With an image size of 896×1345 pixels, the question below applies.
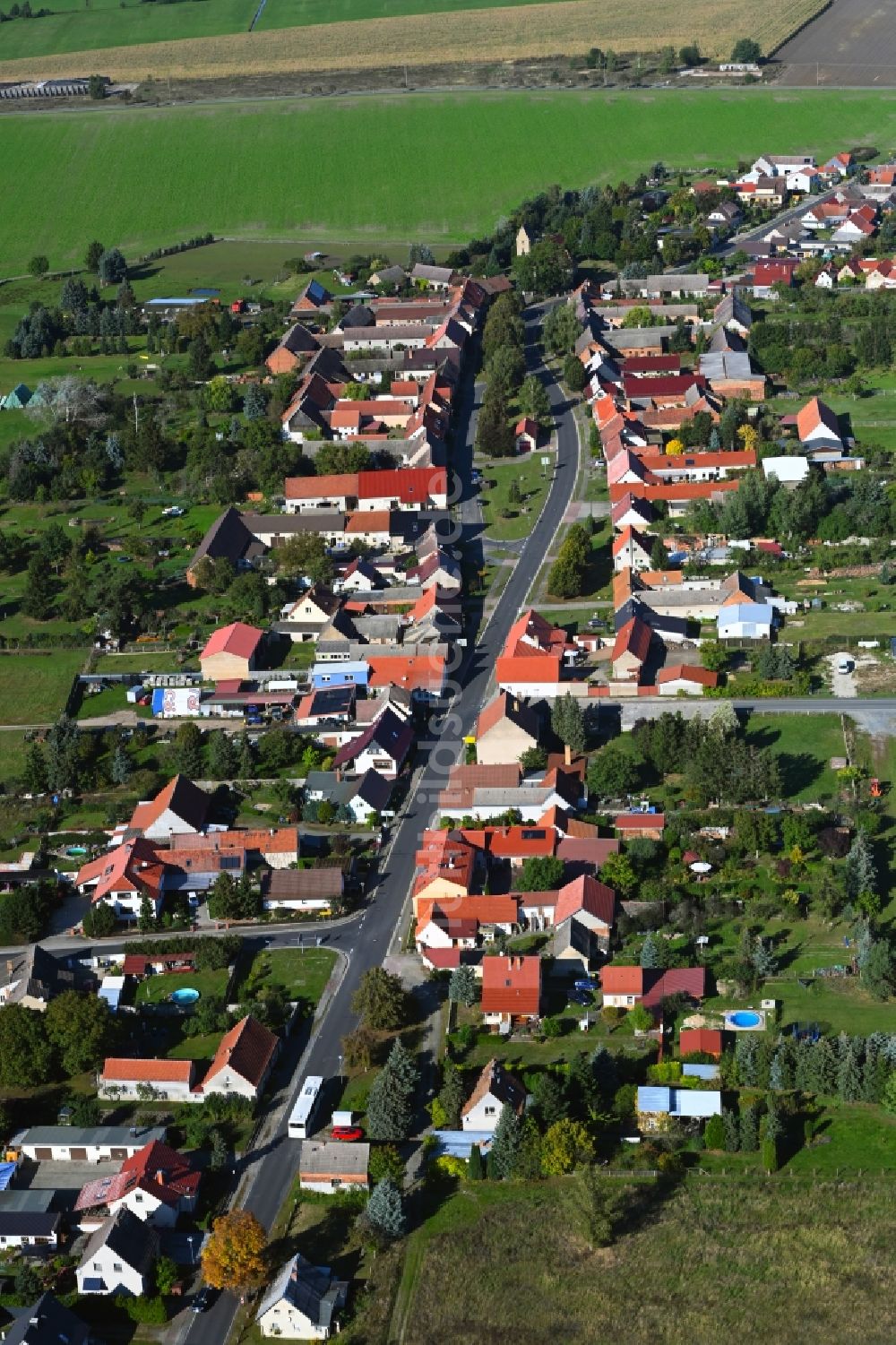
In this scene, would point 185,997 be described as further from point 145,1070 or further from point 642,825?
point 642,825

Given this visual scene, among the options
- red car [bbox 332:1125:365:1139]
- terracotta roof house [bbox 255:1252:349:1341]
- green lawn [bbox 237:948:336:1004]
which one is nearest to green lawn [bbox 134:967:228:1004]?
green lawn [bbox 237:948:336:1004]

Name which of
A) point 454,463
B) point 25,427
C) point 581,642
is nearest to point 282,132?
point 25,427

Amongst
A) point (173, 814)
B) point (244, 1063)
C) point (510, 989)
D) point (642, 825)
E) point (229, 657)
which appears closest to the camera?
point (244, 1063)

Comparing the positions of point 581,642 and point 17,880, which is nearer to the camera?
point 17,880

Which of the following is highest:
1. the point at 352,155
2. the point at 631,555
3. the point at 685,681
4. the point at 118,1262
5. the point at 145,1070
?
the point at 118,1262

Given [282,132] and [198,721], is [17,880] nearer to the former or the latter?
[198,721]

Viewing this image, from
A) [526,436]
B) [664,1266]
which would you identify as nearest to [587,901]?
[664,1266]

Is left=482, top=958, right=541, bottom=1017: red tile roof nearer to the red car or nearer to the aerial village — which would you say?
the aerial village
